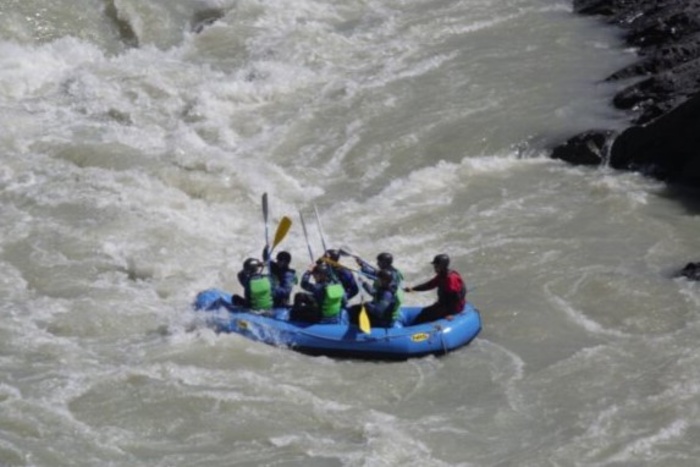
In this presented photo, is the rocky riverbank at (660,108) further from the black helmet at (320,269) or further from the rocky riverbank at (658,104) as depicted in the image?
the black helmet at (320,269)

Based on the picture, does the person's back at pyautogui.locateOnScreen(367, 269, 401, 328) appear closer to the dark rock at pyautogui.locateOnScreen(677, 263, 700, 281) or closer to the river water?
the river water

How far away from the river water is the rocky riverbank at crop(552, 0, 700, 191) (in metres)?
0.31

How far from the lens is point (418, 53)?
17984 millimetres

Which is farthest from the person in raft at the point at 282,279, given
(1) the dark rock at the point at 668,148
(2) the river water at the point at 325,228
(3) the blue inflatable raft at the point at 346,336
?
(1) the dark rock at the point at 668,148

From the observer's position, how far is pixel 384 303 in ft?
35.3

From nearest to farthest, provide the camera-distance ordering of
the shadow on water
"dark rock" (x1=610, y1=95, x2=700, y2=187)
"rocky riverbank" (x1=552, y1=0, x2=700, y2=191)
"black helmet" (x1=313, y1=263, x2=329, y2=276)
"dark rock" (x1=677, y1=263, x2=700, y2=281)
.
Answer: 1. "black helmet" (x1=313, y1=263, x2=329, y2=276)
2. "dark rock" (x1=677, y1=263, x2=700, y2=281)
3. the shadow on water
4. "dark rock" (x1=610, y1=95, x2=700, y2=187)
5. "rocky riverbank" (x1=552, y1=0, x2=700, y2=191)

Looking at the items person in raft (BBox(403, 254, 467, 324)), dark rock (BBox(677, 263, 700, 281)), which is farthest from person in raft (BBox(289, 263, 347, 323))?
dark rock (BBox(677, 263, 700, 281))

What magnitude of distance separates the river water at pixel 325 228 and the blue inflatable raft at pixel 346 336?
131mm

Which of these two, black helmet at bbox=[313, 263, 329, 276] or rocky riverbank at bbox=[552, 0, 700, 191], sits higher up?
black helmet at bbox=[313, 263, 329, 276]

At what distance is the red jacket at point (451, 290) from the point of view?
1080 cm

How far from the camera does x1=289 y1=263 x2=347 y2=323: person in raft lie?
10.7m

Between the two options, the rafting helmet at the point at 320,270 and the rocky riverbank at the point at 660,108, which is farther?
the rocky riverbank at the point at 660,108

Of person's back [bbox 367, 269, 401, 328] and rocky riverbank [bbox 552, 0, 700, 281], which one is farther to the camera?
rocky riverbank [bbox 552, 0, 700, 281]

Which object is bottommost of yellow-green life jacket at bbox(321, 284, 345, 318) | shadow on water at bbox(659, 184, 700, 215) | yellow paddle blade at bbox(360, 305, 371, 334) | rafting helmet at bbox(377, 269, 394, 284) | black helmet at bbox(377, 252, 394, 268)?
shadow on water at bbox(659, 184, 700, 215)
